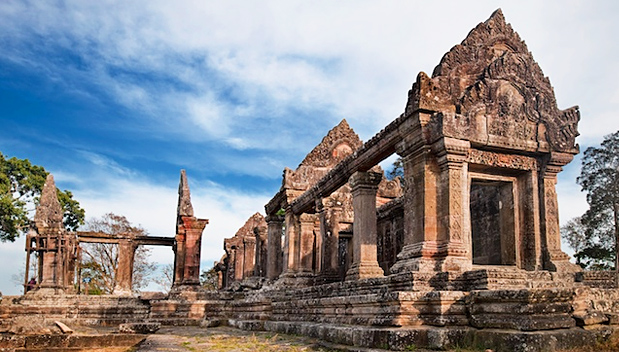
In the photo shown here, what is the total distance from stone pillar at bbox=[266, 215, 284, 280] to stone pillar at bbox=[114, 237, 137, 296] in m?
8.73

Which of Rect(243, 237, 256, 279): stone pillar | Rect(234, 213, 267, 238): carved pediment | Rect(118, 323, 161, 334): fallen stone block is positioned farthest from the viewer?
Rect(234, 213, 267, 238): carved pediment

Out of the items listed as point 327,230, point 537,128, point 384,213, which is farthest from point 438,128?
point 384,213

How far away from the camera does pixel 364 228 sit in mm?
12141

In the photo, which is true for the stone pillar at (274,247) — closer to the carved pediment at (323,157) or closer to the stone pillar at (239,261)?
the carved pediment at (323,157)

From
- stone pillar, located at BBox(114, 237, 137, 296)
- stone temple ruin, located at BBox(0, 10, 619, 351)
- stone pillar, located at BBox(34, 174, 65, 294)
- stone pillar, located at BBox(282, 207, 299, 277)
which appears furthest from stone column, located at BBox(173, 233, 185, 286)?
stone temple ruin, located at BBox(0, 10, 619, 351)

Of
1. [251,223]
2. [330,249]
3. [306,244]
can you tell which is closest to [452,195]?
[330,249]

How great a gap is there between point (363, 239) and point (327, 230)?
473cm

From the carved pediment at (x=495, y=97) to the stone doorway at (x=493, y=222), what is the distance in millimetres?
1118

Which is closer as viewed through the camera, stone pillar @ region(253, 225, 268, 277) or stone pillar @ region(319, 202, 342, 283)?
stone pillar @ region(319, 202, 342, 283)

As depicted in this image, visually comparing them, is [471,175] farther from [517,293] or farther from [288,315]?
[288,315]

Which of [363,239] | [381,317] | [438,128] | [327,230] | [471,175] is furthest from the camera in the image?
[327,230]

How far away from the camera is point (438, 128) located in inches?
362

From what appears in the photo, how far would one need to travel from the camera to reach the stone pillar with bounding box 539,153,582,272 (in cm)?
991

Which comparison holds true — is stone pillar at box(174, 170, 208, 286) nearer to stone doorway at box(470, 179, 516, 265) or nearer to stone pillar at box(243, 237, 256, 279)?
stone pillar at box(243, 237, 256, 279)
